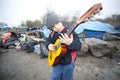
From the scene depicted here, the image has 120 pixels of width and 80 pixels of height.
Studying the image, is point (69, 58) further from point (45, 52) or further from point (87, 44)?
point (87, 44)

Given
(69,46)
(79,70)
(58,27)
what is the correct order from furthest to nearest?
(79,70)
(58,27)
(69,46)

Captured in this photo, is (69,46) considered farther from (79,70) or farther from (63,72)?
(79,70)

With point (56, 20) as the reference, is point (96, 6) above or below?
above

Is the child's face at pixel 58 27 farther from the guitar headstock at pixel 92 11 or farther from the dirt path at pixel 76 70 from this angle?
the dirt path at pixel 76 70

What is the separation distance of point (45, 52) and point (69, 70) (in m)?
3.49

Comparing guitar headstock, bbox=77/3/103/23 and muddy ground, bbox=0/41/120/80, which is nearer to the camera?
guitar headstock, bbox=77/3/103/23

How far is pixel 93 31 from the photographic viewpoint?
1046 centimetres

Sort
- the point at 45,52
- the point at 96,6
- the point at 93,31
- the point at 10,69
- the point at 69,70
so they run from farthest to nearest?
1. the point at 93,31
2. the point at 45,52
3. the point at 10,69
4. the point at 69,70
5. the point at 96,6

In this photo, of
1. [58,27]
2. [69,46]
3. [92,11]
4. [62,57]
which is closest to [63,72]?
[62,57]

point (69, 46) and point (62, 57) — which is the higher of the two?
point (69, 46)

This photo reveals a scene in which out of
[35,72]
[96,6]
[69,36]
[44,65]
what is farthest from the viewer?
[44,65]

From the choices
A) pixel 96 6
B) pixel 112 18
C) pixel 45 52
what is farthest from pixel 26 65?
pixel 112 18

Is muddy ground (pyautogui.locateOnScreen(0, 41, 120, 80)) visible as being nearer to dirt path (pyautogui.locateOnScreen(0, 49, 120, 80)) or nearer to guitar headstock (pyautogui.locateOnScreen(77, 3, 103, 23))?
A: dirt path (pyautogui.locateOnScreen(0, 49, 120, 80))

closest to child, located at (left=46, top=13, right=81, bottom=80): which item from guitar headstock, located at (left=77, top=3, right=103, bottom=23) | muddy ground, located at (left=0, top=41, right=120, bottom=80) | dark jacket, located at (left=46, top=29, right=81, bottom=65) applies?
dark jacket, located at (left=46, top=29, right=81, bottom=65)
